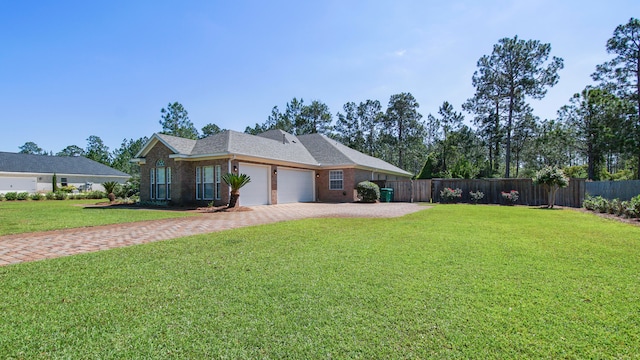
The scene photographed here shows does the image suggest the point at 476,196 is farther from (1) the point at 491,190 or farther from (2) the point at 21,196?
(2) the point at 21,196

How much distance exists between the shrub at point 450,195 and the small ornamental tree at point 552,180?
183 inches

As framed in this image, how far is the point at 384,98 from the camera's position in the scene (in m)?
46.4

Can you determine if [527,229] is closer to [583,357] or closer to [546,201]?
[583,357]

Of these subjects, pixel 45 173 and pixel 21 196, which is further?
pixel 45 173

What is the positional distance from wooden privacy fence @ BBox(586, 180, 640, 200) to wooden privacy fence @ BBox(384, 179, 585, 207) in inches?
66.8

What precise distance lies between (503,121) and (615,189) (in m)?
19.1

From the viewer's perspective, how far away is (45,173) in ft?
106

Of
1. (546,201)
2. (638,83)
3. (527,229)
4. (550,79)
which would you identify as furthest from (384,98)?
(527,229)

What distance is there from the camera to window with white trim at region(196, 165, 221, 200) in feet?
54.4

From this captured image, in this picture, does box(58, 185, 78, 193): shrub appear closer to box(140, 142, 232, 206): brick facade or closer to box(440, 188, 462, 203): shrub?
box(140, 142, 232, 206): brick facade

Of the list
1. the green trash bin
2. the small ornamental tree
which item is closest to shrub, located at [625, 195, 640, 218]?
the small ornamental tree

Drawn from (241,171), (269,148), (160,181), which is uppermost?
(269,148)

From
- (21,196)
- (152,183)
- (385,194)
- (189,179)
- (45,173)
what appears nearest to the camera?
(189,179)

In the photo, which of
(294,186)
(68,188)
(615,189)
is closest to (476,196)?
(615,189)
